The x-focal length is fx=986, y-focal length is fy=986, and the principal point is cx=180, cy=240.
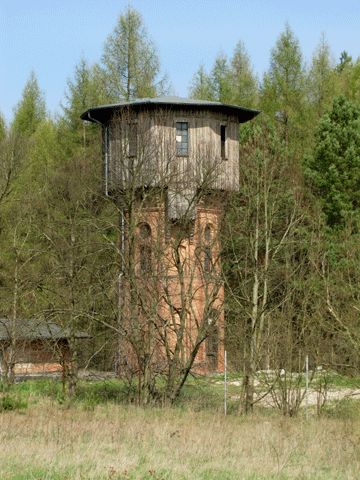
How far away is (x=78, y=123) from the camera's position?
44219 mm

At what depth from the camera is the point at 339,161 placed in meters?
33.8

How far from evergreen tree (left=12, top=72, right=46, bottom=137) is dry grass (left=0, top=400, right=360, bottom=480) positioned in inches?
1243

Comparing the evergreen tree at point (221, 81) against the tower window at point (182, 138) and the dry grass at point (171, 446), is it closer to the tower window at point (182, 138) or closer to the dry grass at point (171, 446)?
the tower window at point (182, 138)

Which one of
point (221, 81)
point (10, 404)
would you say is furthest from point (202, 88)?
point (10, 404)

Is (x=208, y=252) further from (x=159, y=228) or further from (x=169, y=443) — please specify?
(x=169, y=443)

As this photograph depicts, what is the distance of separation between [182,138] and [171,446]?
17.3m

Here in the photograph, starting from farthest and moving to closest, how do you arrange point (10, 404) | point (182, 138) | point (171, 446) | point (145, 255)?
point (182, 138) → point (145, 255) → point (10, 404) → point (171, 446)

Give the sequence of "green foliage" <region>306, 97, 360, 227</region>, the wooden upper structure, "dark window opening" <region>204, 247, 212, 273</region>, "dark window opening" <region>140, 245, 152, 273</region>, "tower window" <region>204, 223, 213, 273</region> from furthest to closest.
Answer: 1. "green foliage" <region>306, 97, 360, 227</region>
2. the wooden upper structure
3. "dark window opening" <region>140, 245, 152, 273</region>
4. "tower window" <region>204, 223, 213, 273</region>
5. "dark window opening" <region>204, 247, 212, 273</region>

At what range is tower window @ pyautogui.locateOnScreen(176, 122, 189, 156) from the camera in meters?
29.0

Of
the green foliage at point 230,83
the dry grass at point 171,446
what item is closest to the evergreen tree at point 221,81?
the green foliage at point 230,83

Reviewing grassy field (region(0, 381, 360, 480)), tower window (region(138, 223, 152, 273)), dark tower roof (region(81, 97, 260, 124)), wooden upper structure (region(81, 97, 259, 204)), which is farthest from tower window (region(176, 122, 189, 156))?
grassy field (region(0, 381, 360, 480))

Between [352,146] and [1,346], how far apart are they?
14.5 m

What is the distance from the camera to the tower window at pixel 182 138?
95.0ft

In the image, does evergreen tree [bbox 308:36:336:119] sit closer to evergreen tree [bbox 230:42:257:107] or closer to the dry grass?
evergreen tree [bbox 230:42:257:107]
